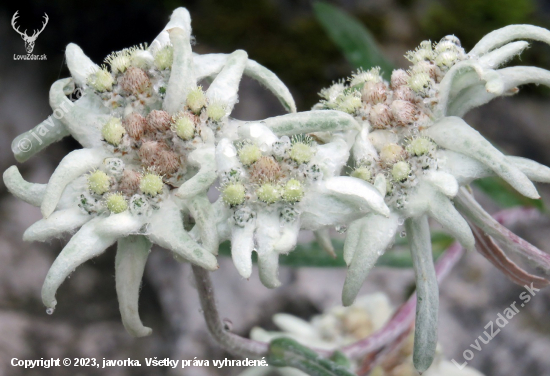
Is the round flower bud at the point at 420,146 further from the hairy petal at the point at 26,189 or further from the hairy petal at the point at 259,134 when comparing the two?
the hairy petal at the point at 26,189

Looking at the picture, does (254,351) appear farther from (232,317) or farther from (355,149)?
(232,317)

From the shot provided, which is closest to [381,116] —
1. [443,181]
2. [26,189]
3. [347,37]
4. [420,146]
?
[420,146]

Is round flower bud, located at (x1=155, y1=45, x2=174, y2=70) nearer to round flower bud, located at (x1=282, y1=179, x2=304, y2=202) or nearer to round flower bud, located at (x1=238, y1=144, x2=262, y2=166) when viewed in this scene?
round flower bud, located at (x1=238, y1=144, x2=262, y2=166)

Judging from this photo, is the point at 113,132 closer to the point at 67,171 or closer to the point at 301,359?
the point at 67,171

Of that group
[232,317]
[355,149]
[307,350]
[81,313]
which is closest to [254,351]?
[307,350]

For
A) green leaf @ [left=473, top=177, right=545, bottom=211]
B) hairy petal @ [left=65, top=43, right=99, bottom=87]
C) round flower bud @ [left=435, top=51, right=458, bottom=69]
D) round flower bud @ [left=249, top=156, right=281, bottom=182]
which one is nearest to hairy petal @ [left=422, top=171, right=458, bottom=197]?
round flower bud @ [left=435, top=51, right=458, bottom=69]
